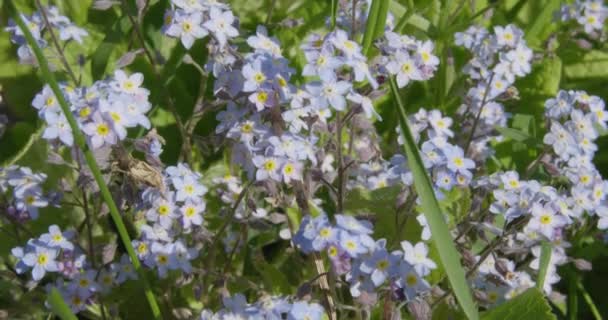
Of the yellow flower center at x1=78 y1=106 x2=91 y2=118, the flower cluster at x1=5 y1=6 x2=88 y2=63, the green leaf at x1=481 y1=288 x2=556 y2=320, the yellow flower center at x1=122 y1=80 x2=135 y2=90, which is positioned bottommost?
the green leaf at x1=481 y1=288 x2=556 y2=320

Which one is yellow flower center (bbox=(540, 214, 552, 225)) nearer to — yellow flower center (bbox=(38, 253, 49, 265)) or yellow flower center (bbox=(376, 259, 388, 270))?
yellow flower center (bbox=(376, 259, 388, 270))

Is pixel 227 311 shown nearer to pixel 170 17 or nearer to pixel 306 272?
pixel 306 272

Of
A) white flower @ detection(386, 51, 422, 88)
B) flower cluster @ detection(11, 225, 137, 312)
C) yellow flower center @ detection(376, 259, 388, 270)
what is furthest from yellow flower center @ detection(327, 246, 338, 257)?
flower cluster @ detection(11, 225, 137, 312)

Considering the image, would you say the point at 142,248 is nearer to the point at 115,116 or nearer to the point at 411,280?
the point at 115,116

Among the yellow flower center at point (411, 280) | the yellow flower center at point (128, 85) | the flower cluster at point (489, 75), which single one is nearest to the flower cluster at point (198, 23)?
the yellow flower center at point (128, 85)

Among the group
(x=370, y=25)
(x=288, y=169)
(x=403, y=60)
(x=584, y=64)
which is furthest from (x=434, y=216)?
(x=584, y=64)

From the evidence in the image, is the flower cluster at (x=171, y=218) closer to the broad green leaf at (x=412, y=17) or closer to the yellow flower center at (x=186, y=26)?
the yellow flower center at (x=186, y=26)
